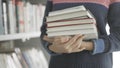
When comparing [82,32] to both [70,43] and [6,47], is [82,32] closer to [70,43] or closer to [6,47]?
[70,43]

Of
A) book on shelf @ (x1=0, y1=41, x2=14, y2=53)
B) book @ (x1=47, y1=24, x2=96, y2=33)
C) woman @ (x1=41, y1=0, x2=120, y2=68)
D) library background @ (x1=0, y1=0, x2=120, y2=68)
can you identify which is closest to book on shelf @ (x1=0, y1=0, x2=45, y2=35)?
library background @ (x1=0, y1=0, x2=120, y2=68)

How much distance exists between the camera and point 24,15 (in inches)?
56.0

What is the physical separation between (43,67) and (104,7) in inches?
31.7

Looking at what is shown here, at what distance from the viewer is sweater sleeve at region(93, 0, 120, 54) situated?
0.86m

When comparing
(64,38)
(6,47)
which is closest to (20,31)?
(6,47)

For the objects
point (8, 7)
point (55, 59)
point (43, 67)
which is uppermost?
point (8, 7)

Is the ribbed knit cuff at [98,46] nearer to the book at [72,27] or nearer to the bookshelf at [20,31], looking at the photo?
the book at [72,27]

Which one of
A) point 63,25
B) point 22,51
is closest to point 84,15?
point 63,25

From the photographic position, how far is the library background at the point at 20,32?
129cm

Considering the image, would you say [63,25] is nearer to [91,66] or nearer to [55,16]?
[55,16]

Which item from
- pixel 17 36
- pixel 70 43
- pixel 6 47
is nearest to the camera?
pixel 70 43

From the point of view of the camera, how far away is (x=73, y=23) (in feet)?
2.62

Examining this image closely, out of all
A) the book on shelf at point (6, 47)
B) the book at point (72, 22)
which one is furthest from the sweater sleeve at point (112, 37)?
the book on shelf at point (6, 47)

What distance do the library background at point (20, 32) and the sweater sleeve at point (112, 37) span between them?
562 mm
